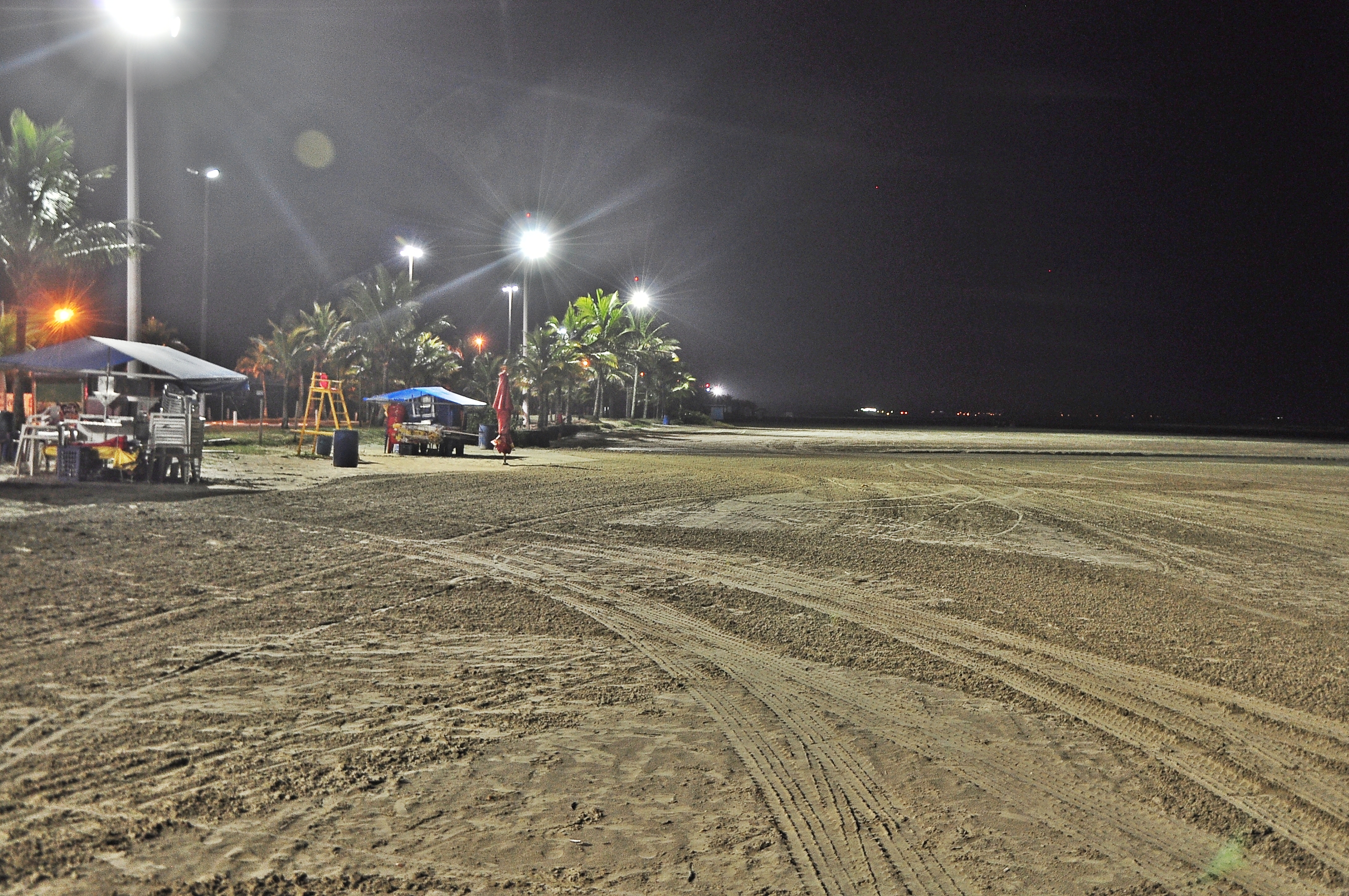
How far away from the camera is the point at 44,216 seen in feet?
73.6

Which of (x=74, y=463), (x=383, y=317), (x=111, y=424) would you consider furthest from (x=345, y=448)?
(x=383, y=317)

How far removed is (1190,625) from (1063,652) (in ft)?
5.16

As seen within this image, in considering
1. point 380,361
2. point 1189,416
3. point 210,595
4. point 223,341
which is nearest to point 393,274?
point 380,361

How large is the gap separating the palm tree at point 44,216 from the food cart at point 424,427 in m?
8.01

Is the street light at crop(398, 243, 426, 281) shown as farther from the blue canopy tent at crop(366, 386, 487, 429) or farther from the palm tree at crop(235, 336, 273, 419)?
the palm tree at crop(235, 336, 273, 419)

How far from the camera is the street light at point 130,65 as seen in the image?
1552 centimetres

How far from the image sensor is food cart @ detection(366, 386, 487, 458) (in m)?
25.0

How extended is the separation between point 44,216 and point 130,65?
364 inches

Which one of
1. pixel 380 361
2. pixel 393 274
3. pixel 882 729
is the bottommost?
pixel 882 729

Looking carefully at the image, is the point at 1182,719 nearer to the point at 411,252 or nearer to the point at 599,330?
the point at 411,252

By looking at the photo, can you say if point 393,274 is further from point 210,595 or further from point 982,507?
point 210,595

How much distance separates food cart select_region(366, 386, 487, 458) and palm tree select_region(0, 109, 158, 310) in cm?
801

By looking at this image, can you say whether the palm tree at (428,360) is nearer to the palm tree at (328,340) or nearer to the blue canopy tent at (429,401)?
the palm tree at (328,340)

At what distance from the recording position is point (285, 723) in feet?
12.6
